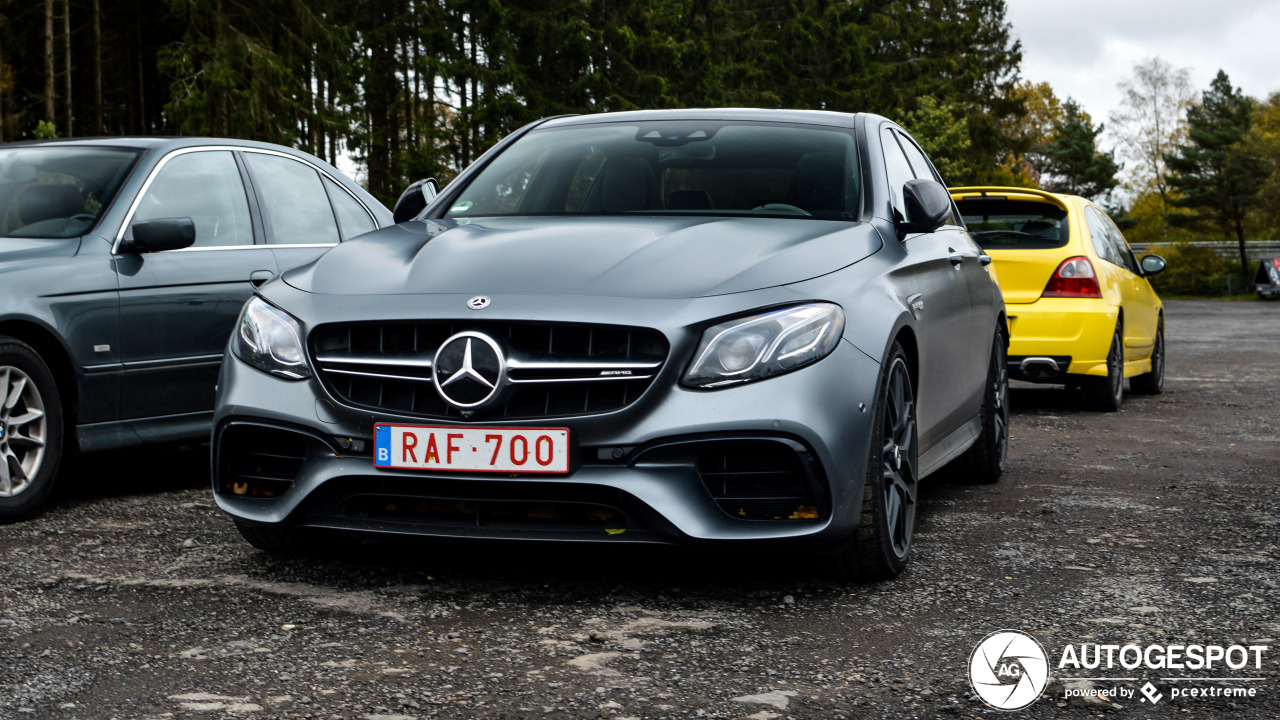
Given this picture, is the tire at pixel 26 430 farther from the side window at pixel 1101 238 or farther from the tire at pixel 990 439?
the side window at pixel 1101 238

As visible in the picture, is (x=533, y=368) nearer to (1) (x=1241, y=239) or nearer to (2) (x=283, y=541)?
(2) (x=283, y=541)

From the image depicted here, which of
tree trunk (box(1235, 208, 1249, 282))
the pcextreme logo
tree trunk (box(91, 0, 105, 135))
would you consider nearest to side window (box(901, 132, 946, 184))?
the pcextreme logo

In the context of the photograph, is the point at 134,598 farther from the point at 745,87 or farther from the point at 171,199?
the point at 745,87

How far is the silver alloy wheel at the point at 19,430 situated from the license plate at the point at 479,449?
229 centimetres

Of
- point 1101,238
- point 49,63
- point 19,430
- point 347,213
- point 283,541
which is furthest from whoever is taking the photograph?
point 49,63

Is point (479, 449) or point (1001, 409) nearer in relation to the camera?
point (479, 449)

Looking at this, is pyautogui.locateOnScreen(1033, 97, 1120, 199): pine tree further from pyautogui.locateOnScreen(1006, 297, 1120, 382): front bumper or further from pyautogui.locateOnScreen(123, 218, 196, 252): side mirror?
pyautogui.locateOnScreen(123, 218, 196, 252): side mirror

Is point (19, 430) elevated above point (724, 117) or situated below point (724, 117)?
below

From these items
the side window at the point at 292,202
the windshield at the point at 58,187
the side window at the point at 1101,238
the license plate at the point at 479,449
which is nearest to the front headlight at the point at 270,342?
the license plate at the point at 479,449

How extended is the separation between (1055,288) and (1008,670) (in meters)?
6.85

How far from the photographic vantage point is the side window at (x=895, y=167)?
5.25 m

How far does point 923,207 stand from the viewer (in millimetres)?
4988

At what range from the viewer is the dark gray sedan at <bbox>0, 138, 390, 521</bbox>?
5.56 metres

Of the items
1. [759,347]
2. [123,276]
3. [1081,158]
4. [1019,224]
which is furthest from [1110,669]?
[1081,158]
